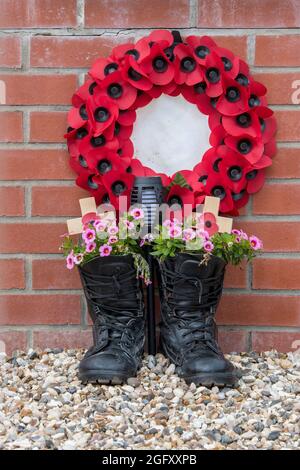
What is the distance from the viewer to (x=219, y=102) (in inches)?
76.6

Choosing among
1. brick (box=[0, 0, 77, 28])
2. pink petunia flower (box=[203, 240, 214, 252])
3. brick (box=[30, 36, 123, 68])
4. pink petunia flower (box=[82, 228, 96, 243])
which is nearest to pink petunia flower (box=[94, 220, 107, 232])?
pink petunia flower (box=[82, 228, 96, 243])

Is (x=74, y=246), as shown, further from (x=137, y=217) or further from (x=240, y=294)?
(x=240, y=294)

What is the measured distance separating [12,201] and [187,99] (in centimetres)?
55

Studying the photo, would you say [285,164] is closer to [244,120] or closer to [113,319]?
[244,120]

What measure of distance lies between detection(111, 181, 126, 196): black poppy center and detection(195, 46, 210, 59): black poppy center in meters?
0.39

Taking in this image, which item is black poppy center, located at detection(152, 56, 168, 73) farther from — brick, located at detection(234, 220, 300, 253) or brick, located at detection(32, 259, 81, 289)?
brick, located at detection(32, 259, 81, 289)

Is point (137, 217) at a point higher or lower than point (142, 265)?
higher

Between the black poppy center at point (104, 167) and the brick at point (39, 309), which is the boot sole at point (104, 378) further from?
the black poppy center at point (104, 167)

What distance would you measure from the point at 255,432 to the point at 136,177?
727mm

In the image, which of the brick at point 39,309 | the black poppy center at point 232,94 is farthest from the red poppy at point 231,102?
the brick at point 39,309

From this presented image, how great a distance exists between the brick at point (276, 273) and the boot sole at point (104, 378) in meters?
0.52

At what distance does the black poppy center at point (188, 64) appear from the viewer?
1938mm

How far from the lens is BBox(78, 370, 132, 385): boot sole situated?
170 cm

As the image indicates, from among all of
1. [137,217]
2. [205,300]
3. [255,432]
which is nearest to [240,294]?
[205,300]
